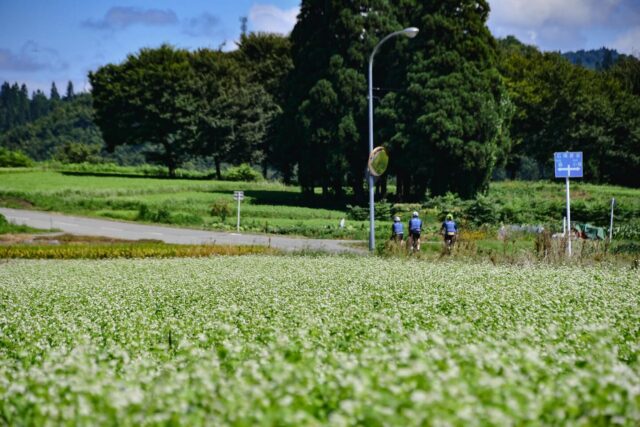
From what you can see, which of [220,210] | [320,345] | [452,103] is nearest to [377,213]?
[452,103]

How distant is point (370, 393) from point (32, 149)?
167993 mm

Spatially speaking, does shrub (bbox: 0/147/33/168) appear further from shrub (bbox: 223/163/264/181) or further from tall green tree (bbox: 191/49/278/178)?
shrub (bbox: 223/163/264/181)

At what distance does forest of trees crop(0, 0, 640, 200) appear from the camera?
46.4 m

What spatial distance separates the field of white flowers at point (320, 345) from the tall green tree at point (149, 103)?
59.0 m

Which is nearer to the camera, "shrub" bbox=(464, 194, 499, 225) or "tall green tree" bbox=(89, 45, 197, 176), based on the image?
"shrub" bbox=(464, 194, 499, 225)

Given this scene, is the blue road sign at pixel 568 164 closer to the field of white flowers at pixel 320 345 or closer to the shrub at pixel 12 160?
the field of white flowers at pixel 320 345

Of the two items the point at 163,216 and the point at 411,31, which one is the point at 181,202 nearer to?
the point at 163,216

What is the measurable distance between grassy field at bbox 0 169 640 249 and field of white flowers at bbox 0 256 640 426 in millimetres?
16732

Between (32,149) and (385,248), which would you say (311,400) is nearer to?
(385,248)

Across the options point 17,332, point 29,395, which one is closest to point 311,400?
point 29,395

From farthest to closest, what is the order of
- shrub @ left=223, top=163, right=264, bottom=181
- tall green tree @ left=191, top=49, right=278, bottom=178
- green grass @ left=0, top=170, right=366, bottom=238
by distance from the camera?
shrub @ left=223, top=163, right=264, bottom=181
tall green tree @ left=191, top=49, right=278, bottom=178
green grass @ left=0, top=170, right=366, bottom=238

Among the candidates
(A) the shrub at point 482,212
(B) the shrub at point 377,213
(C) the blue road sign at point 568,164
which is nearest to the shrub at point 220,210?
(B) the shrub at point 377,213

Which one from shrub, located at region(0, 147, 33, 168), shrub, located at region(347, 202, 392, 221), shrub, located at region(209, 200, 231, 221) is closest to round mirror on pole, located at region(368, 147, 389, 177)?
shrub, located at region(347, 202, 392, 221)

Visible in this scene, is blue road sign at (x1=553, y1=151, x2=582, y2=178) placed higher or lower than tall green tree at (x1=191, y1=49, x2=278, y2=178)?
lower
